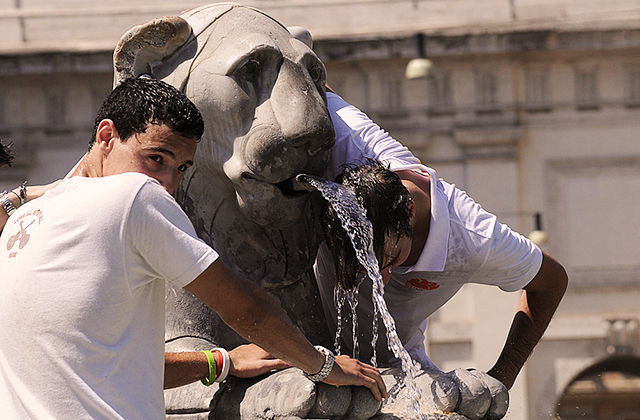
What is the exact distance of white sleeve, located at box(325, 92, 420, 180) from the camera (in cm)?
258

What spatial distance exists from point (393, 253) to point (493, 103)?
32.3ft

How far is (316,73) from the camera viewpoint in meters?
2.53

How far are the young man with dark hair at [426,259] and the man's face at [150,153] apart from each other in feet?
1.60

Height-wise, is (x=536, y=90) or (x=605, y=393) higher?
(x=536, y=90)

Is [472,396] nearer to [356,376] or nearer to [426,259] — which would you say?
[356,376]

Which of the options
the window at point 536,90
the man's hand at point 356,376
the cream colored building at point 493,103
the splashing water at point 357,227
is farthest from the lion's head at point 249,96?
the window at point 536,90

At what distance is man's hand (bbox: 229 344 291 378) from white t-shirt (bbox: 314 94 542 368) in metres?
0.36

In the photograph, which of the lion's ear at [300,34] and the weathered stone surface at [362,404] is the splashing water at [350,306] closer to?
the weathered stone surface at [362,404]

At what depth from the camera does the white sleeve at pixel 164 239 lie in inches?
68.6

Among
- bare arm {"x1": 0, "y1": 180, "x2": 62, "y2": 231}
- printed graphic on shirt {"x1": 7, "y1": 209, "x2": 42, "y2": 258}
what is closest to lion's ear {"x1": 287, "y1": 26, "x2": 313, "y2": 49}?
bare arm {"x1": 0, "y1": 180, "x2": 62, "y2": 231}

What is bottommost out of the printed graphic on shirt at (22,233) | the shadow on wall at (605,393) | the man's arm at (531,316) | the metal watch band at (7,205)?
the shadow on wall at (605,393)

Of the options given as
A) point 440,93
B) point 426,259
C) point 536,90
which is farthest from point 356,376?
point 536,90

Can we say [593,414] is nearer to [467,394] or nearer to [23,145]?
[23,145]

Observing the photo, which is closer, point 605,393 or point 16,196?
point 16,196
